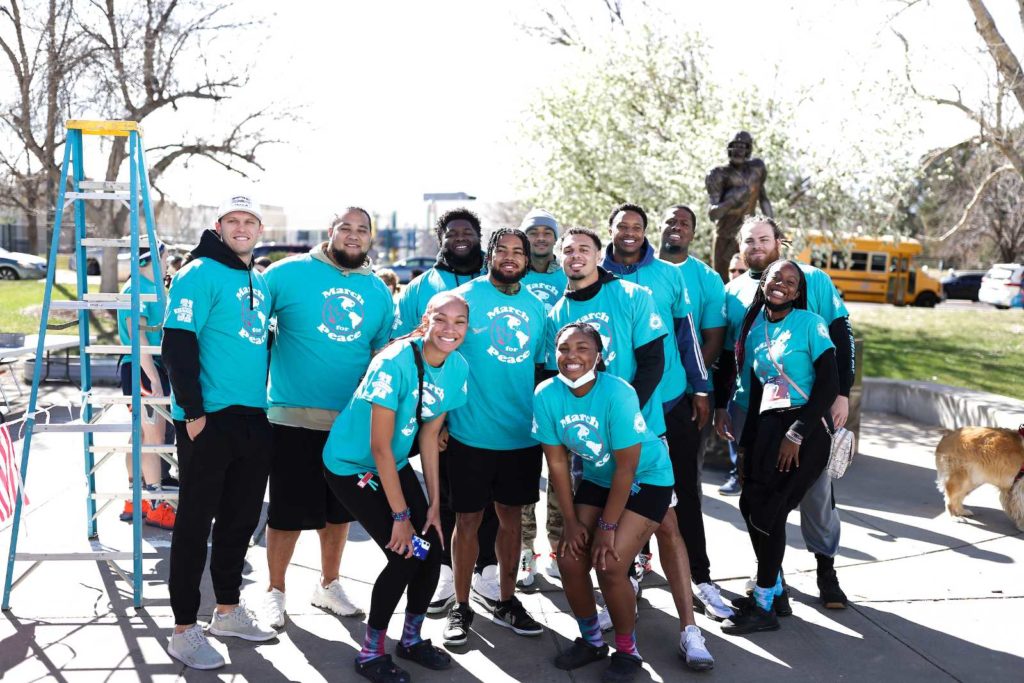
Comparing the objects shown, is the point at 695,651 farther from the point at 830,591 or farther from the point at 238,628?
the point at 238,628

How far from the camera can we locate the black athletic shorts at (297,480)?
13.0 ft

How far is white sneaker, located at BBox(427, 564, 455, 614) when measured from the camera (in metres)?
4.22

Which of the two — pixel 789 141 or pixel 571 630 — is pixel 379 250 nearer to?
pixel 789 141

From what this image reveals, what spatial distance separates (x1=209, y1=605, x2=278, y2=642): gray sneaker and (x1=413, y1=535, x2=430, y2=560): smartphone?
92cm

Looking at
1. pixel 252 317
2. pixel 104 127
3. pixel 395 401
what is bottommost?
pixel 395 401

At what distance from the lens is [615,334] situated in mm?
3760

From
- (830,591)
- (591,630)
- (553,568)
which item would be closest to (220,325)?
(591,630)

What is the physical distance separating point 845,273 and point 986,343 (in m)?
14.8

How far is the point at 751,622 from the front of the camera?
3.99 metres

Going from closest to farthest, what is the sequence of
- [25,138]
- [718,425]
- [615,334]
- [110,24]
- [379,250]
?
[615,334] → [718,425] → [25,138] → [110,24] → [379,250]

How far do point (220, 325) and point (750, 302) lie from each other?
2593mm

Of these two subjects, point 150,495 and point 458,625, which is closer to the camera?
point 458,625

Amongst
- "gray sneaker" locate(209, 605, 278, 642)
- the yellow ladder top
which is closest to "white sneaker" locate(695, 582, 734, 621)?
"gray sneaker" locate(209, 605, 278, 642)

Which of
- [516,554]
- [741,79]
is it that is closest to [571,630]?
[516,554]
